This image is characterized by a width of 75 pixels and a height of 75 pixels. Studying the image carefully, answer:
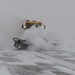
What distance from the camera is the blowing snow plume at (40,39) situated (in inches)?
940

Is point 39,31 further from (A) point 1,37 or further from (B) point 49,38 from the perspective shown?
(A) point 1,37

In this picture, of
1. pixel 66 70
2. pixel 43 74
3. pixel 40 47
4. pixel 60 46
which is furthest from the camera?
pixel 60 46

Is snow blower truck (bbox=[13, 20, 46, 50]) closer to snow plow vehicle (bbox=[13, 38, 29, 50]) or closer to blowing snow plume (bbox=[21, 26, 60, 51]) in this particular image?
snow plow vehicle (bbox=[13, 38, 29, 50])

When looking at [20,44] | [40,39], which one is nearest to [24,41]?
[20,44]

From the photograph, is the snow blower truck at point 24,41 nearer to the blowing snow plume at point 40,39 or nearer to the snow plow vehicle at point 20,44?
the snow plow vehicle at point 20,44

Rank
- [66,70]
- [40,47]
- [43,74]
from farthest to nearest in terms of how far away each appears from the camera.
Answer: [40,47], [66,70], [43,74]

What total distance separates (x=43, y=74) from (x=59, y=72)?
771 millimetres

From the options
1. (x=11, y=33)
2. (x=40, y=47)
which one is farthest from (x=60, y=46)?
(x=11, y=33)

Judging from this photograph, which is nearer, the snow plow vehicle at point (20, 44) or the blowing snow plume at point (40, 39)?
the snow plow vehicle at point (20, 44)

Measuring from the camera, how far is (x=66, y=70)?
11.7 metres

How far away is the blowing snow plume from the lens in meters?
23.9

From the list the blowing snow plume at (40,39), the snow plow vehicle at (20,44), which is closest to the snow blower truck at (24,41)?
the snow plow vehicle at (20,44)

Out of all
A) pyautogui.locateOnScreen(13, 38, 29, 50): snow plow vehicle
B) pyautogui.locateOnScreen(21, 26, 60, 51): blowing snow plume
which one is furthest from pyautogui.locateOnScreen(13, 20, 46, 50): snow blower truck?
pyautogui.locateOnScreen(21, 26, 60, 51): blowing snow plume

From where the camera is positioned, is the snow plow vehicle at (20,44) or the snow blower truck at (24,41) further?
the snow blower truck at (24,41)
